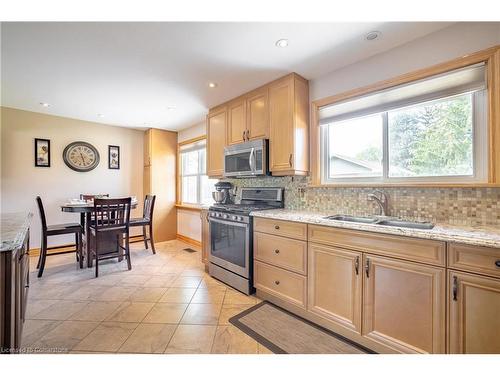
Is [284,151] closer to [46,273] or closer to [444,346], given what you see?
[444,346]

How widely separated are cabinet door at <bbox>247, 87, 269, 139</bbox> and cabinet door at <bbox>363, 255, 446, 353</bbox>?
1.71m

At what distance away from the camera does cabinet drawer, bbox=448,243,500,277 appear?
109 cm

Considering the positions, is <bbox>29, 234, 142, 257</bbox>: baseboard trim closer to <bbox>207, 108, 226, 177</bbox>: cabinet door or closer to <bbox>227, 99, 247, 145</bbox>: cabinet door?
<bbox>207, 108, 226, 177</bbox>: cabinet door

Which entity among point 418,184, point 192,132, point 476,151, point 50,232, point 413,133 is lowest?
point 50,232

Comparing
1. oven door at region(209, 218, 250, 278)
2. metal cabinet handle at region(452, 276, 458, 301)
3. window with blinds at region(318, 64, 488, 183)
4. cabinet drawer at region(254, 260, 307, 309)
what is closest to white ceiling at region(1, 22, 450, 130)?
window with blinds at region(318, 64, 488, 183)

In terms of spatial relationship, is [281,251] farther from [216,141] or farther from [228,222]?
[216,141]

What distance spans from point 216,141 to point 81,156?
9.08ft

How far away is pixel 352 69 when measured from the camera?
6.98ft

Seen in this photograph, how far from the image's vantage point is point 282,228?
79.7 inches

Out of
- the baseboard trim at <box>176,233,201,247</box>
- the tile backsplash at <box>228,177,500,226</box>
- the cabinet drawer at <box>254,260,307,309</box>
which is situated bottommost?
the baseboard trim at <box>176,233,201,247</box>

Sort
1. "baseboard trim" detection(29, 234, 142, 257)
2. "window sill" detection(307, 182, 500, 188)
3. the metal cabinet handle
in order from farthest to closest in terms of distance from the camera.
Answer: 1. "baseboard trim" detection(29, 234, 142, 257)
2. "window sill" detection(307, 182, 500, 188)
3. the metal cabinet handle

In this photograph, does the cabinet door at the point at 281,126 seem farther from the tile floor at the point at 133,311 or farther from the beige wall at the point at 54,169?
the beige wall at the point at 54,169

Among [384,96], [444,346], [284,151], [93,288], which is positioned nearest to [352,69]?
[384,96]

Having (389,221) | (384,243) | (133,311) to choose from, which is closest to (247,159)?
(389,221)
